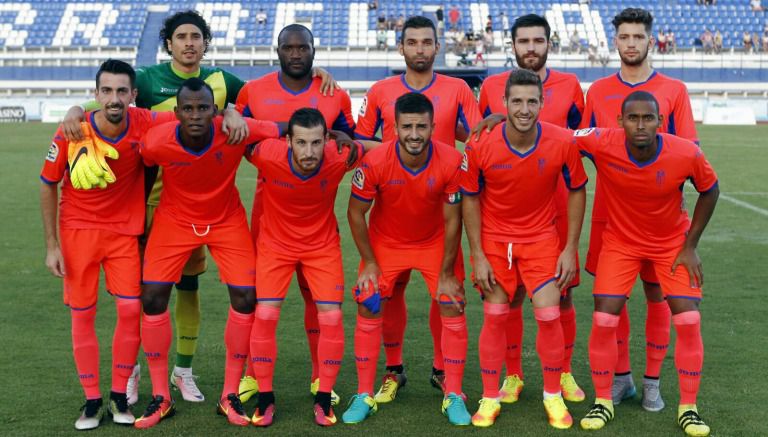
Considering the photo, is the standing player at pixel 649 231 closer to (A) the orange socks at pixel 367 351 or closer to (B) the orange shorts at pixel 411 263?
(B) the orange shorts at pixel 411 263

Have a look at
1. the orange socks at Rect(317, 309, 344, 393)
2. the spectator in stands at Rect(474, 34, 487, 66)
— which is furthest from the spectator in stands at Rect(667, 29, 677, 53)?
the orange socks at Rect(317, 309, 344, 393)

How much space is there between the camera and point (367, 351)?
5.03 meters

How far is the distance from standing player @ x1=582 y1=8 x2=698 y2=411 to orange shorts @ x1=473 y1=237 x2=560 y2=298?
1.46 feet

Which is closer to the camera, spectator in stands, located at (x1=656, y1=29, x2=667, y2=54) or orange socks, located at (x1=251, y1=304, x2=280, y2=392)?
orange socks, located at (x1=251, y1=304, x2=280, y2=392)

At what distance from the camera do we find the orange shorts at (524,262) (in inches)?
194

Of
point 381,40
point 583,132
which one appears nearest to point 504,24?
point 381,40

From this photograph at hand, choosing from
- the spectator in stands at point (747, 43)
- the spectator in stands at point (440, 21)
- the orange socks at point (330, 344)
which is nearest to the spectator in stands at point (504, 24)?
the spectator in stands at point (440, 21)

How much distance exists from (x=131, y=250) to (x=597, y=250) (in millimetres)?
2542

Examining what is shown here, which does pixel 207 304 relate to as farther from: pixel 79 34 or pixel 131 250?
pixel 79 34

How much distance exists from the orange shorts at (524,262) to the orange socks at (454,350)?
0.32 metres

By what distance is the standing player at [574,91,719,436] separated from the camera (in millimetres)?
4730

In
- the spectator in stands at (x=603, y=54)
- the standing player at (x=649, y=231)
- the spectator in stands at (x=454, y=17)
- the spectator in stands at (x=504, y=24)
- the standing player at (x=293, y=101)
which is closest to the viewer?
the standing player at (x=649, y=231)

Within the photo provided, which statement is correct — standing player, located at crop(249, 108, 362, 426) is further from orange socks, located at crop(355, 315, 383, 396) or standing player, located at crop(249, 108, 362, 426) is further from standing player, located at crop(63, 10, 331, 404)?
standing player, located at crop(63, 10, 331, 404)

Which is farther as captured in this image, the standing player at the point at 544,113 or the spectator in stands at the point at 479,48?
the spectator in stands at the point at 479,48
